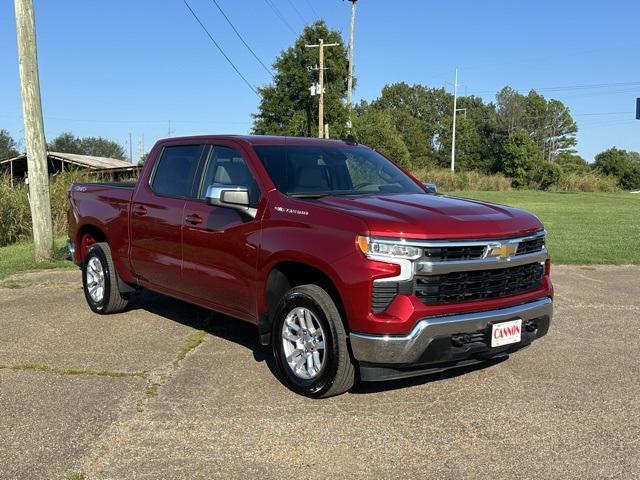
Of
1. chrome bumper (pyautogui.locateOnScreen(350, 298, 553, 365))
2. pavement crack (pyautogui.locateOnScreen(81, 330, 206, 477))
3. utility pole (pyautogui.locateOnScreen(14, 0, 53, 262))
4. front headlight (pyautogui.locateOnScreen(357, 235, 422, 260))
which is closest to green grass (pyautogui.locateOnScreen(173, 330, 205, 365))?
pavement crack (pyautogui.locateOnScreen(81, 330, 206, 477))

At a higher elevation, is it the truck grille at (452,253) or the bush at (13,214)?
the truck grille at (452,253)

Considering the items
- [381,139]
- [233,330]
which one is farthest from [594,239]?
[381,139]

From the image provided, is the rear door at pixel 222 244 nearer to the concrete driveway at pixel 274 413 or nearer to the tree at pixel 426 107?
the concrete driveway at pixel 274 413

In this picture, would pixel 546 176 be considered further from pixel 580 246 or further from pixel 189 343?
pixel 189 343

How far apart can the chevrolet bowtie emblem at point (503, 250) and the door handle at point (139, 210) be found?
3.36 metres

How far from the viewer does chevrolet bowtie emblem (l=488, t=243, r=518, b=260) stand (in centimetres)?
425

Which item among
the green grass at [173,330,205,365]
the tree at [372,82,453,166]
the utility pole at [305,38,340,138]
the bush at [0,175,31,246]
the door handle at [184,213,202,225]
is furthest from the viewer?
the tree at [372,82,453,166]

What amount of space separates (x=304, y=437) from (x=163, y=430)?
90 cm

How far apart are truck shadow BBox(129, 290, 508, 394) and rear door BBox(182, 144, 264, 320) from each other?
2.19ft

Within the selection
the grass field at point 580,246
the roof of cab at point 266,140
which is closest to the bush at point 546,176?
the grass field at point 580,246

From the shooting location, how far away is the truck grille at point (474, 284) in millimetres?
4039

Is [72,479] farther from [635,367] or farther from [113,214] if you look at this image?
[635,367]

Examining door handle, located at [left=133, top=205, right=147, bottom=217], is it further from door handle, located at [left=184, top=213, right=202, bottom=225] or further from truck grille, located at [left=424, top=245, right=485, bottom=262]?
truck grille, located at [left=424, top=245, right=485, bottom=262]

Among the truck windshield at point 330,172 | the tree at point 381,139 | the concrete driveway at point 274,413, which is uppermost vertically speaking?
the tree at point 381,139
